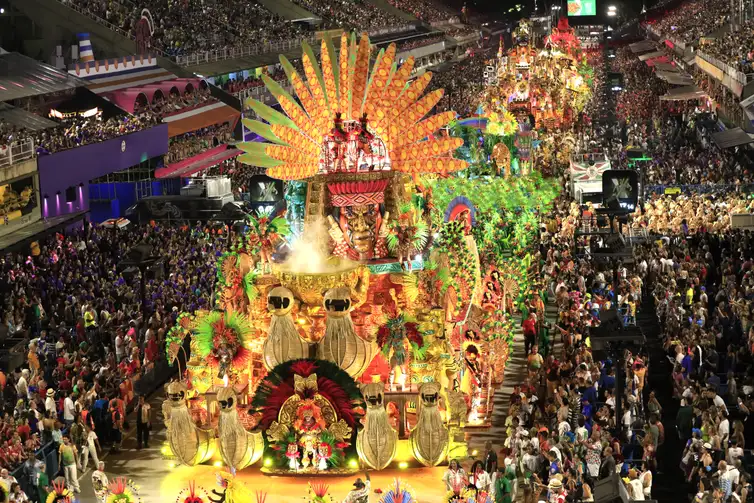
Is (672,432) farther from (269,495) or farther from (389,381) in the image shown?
(269,495)

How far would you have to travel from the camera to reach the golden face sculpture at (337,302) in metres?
21.9

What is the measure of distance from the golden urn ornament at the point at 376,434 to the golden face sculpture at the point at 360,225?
4.16 m

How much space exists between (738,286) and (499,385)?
6434 millimetres

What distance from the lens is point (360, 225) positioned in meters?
25.2

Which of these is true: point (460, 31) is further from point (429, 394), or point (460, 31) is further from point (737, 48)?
point (429, 394)

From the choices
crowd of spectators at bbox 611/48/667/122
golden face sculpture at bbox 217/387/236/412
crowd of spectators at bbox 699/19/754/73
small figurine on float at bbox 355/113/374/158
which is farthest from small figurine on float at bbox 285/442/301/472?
crowd of spectators at bbox 611/48/667/122

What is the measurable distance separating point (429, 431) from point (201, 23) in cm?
4955

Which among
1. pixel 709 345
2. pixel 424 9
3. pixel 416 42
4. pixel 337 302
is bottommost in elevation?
pixel 709 345

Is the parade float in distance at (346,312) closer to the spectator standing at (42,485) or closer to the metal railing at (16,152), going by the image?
the spectator standing at (42,485)

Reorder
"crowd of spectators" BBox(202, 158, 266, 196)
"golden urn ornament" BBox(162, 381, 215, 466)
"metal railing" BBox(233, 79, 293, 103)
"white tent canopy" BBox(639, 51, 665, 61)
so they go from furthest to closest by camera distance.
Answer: "white tent canopy" BBox(639, 51, 665, 61) → "metal railing" BBox(233, 79, 293, 103) → "crowd of spectators" BBox(202, 158, 266, 196) → "golden urn ornament" BBox(162, 381, 215, 466)

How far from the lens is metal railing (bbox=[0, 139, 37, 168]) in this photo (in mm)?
37625

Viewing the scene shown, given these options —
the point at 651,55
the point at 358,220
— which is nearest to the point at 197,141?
the point at 358,220

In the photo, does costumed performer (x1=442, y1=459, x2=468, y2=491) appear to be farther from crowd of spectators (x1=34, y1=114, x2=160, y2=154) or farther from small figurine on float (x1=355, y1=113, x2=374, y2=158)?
crowd of spectators (x1=34, y1=114, x2=160, y2=154)

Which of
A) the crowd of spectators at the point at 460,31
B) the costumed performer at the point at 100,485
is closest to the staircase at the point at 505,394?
the costumed performer at the point at 100,485
